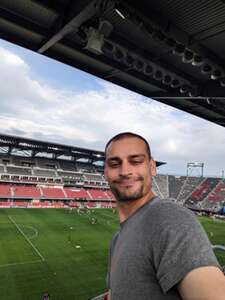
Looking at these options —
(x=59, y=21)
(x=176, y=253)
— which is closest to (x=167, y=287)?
(x=176, y=253)

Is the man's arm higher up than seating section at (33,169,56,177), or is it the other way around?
seating section at (33,169,56,177)

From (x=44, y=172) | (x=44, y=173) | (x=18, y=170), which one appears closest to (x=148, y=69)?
(x=18, y=170)

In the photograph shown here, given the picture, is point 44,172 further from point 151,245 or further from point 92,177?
point 151,245

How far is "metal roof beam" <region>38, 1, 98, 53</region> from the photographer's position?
4.82 metres

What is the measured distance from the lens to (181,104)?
985 cm

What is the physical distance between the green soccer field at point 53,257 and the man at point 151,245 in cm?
1662

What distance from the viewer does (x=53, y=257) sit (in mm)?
23078

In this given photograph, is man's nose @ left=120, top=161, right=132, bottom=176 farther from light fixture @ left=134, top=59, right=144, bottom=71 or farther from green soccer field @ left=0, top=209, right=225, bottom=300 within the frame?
green soccer field @ left=0, top=209, right=225, bottom=300

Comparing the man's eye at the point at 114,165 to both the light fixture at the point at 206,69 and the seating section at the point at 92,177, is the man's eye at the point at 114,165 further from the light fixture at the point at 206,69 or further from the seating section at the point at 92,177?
the seating section at the point at 92,177

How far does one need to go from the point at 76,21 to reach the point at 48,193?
58753 millimetres

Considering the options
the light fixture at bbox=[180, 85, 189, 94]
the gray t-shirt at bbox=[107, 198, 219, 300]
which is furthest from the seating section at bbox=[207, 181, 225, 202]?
the gray t-shirt at bbox=[107, 198, 219, 300]

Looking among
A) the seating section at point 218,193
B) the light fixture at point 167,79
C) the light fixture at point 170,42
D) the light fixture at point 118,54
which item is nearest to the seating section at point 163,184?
the seating section at point 218,193

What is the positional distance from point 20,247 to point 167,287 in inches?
1051

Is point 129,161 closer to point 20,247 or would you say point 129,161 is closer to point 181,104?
point 181,104
